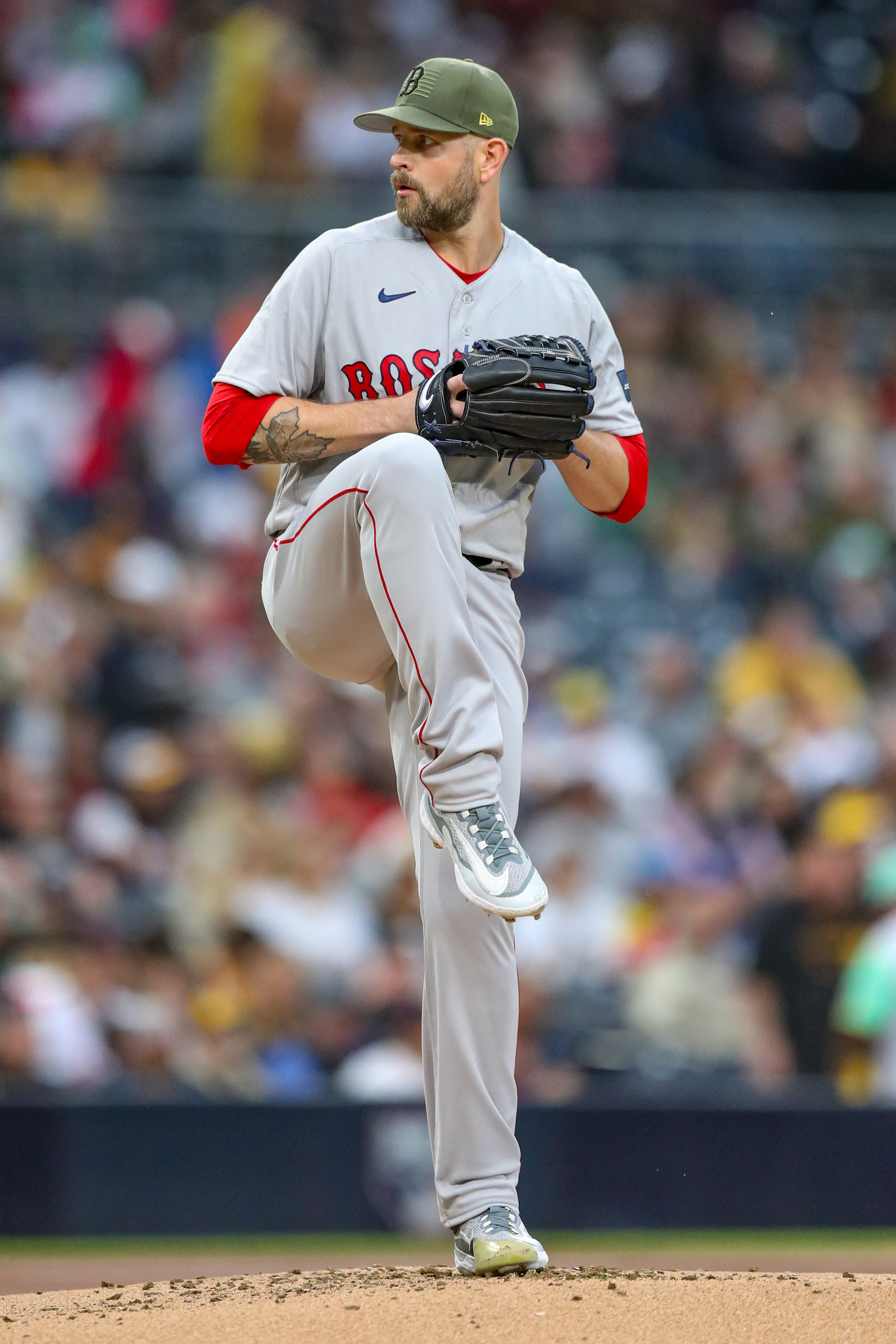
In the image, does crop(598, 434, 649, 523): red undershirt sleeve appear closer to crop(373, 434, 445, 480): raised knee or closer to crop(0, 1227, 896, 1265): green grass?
crop(373, 434, 445, 480): raised knee

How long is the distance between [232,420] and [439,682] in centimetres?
68

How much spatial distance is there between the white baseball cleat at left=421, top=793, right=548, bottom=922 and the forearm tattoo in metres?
0.73

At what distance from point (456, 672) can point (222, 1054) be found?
374 centimetres

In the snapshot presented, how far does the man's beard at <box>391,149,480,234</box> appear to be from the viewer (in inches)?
142

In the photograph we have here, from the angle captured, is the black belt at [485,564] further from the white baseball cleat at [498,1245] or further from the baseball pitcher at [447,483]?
the white baseball cleat at [498,1245]

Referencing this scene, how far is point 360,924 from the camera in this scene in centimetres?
696

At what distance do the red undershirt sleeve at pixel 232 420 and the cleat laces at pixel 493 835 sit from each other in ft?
2.69

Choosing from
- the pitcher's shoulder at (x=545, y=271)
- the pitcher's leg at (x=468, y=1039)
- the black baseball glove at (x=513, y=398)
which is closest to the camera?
the black baseball glove at (x=513, y=398)

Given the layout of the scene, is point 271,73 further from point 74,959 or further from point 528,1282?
point 528,1282

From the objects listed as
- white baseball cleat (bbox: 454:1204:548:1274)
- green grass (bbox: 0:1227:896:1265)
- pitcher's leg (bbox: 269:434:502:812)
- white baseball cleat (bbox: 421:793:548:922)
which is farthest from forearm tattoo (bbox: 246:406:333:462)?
green grass (bbox: 0:1227:896:1265)

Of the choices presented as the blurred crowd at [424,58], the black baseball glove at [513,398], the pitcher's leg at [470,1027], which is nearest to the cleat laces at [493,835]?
the pitcher's leg at [470,1027]

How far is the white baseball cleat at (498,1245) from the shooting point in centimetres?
343

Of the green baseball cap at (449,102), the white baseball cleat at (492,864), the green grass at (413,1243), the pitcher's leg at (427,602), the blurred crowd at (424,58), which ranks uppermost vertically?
the blurred crowd at (424,58)

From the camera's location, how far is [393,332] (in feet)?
11.9
